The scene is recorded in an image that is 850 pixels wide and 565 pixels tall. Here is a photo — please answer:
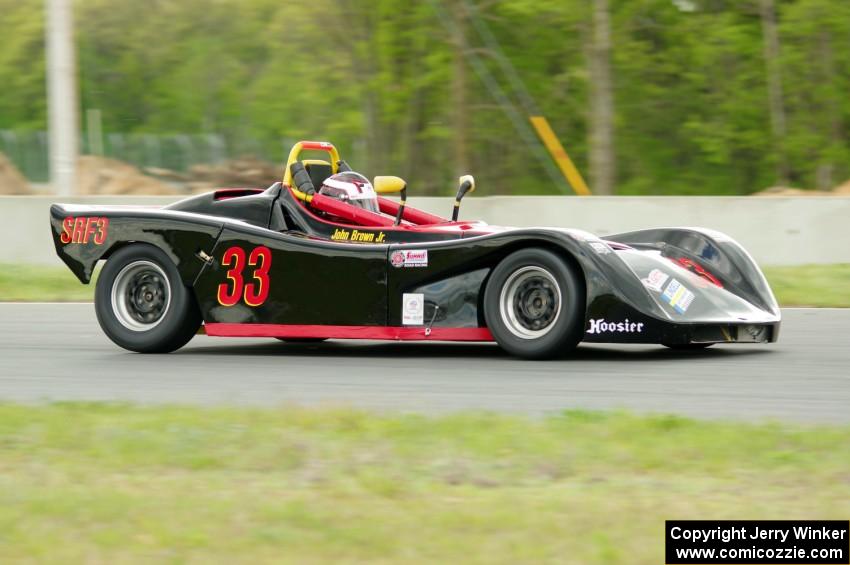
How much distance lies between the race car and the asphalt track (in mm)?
215

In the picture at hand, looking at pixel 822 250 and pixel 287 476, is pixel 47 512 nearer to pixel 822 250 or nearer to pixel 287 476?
pixel 287 476

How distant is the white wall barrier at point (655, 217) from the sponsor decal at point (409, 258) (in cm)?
650

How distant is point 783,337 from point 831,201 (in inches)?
212

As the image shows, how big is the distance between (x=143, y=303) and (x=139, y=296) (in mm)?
56

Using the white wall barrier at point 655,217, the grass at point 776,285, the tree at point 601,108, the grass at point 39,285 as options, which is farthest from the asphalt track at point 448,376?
the tree at point 601,108

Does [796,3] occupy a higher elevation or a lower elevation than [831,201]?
higher

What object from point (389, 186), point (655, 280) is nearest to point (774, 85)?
point (389, 186)

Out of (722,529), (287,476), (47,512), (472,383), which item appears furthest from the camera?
(472,383)

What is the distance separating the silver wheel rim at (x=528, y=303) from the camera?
25.4 ft

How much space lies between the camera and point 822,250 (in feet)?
46.1

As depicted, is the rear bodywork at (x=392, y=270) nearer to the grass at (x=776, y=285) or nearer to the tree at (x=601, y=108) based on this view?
the grass at (x=776, y=285)

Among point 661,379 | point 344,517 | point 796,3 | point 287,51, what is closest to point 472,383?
point 661,379

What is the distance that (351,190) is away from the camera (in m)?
8.94

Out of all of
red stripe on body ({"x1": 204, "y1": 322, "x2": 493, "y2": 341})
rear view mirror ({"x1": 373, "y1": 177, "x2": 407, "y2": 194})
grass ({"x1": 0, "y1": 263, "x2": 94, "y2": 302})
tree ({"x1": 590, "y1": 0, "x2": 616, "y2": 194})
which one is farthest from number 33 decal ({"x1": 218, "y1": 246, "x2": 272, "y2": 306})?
tree ({"x1": 590, "y1": 0, "x2": 616, "y2": 194})
